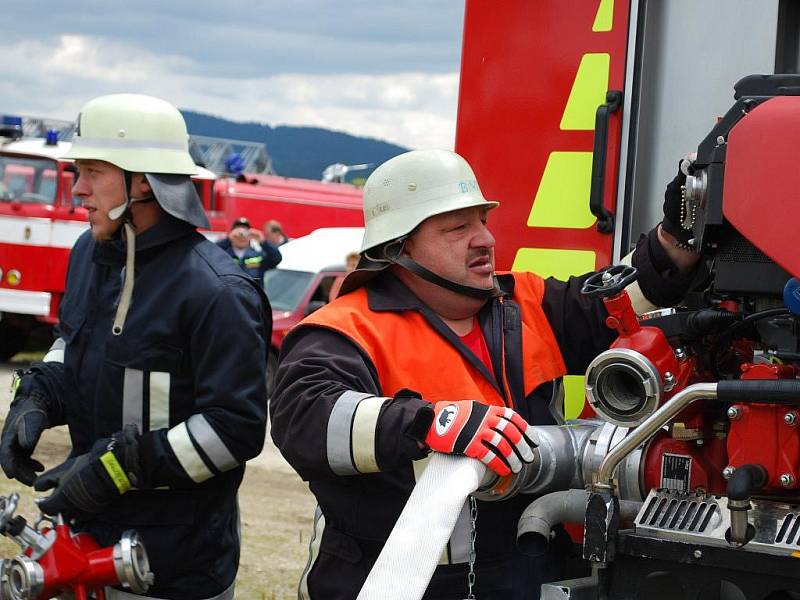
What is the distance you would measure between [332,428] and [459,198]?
25.7 inches

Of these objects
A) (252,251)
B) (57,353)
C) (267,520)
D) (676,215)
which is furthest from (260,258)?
(676,215)

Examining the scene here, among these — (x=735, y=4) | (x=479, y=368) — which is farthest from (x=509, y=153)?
(x=479, y=368)

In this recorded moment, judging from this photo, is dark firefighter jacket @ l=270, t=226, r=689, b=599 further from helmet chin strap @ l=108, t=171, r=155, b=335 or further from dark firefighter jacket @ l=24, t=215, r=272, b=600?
helmet chin strap @ l=108, t=171, r=155, b=335

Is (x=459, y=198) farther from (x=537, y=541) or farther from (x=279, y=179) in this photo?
(x=279, y=179)

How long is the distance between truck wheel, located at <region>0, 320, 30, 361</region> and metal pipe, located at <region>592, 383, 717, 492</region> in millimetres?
11928

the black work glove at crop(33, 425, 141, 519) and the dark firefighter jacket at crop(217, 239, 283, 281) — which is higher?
the black work glove at crop(33, 425, 141, 519)

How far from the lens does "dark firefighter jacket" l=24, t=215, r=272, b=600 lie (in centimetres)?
306

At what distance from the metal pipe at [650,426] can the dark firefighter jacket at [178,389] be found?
1235 mm

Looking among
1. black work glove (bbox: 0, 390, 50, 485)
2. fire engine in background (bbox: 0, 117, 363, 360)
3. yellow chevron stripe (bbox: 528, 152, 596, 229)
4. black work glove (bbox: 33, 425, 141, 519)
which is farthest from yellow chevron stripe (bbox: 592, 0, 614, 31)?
fire engine in background (bbox: 0, 117, 363, 360)

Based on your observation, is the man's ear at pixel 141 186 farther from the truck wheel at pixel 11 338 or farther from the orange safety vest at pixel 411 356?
the truck wheel at pixel 11 338

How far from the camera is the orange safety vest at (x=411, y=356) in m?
2.58

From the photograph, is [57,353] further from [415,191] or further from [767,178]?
[767,178]

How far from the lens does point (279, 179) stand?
730 inches

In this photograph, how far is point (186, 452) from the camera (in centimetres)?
303
